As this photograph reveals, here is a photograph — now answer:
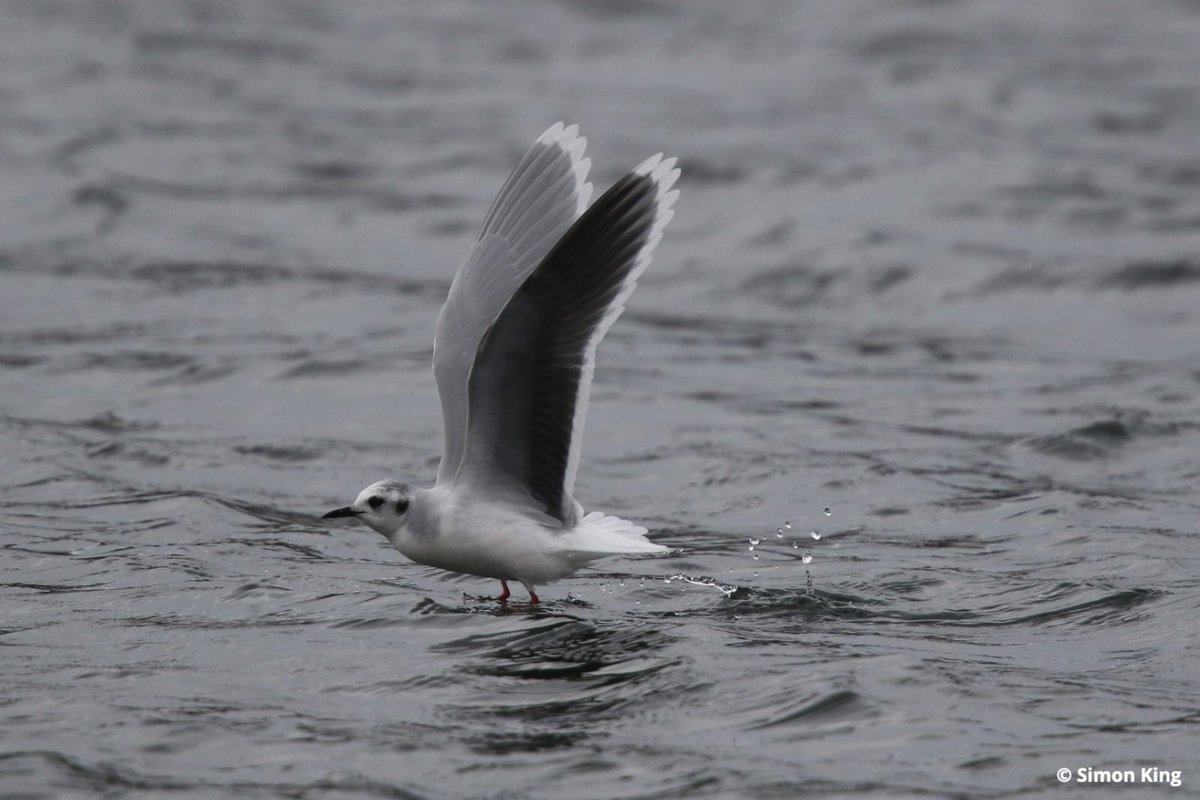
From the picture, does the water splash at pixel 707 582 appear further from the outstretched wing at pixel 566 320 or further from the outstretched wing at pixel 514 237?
the outstretched wing at pixel 514 237

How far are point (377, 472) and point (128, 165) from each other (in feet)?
33.5

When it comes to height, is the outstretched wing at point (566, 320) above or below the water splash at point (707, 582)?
above

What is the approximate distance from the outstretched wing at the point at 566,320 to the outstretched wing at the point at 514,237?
58cm

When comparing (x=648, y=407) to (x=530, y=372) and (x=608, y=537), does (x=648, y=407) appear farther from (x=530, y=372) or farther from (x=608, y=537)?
(x=530, y=372)

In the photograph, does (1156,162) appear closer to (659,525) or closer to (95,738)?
(659,525)

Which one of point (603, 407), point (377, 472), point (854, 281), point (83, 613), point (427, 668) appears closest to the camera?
point (427, 668)

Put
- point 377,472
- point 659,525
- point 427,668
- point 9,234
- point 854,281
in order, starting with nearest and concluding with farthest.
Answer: point 427,668
point 659,525
point 377,472
point 854,281
point 9,234

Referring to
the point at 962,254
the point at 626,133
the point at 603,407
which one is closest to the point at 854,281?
the point at 962,254

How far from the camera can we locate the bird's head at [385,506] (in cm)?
744

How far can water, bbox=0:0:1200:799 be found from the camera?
6375mm

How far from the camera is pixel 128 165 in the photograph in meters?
Result: 19.8

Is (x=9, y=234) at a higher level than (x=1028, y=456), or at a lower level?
higher

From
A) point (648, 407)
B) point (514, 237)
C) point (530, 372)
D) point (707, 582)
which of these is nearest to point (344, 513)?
point (530, 372)

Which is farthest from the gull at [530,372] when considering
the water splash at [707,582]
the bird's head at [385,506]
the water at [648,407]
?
the water splash at [707,582]
